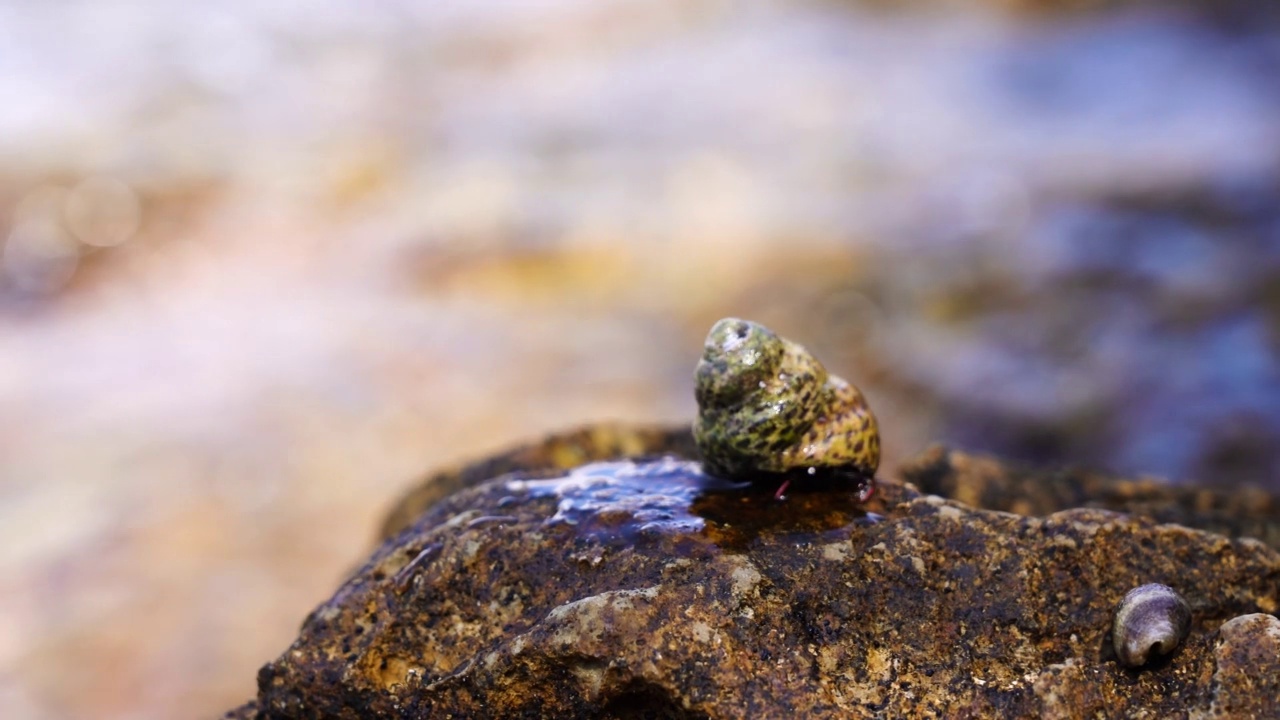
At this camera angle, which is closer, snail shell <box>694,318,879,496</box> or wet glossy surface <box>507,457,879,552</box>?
wet glossy surface <box>507,457,879,552</box>

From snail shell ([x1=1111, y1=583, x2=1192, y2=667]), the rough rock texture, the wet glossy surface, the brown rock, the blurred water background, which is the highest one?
the blurred water background

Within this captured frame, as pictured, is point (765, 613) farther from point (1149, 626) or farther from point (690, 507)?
point (1149, 626)

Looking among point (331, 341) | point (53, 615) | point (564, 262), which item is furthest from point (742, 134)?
point (53, 615)

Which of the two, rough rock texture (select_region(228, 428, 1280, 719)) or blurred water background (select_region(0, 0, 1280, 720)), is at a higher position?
blurred water background (select_region(0, 0, 1280, 720))

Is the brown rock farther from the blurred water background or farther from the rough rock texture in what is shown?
the blurred water background

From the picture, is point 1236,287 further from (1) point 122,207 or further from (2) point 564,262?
(1) point 122,207

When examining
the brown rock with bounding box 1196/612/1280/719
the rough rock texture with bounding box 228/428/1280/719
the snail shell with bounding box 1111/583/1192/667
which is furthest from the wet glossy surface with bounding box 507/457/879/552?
the brown rock with bounding box 1196/612/1280/719

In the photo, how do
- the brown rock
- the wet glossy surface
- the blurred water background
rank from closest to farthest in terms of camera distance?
the brown rock < the wet glossy surface < the blurred water background
